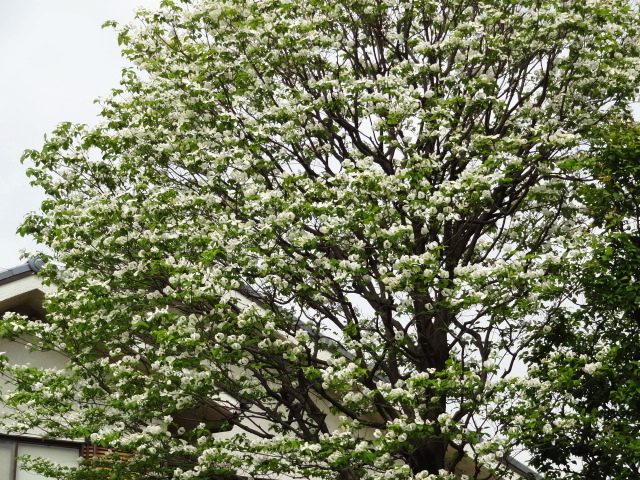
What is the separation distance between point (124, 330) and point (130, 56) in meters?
5.48

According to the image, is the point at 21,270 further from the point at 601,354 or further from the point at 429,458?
the point at 601,354

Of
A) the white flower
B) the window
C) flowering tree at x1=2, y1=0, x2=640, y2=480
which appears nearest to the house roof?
flowering tree at x1=2, y1=0, x2=640, y2=480

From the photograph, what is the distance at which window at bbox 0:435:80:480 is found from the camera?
13.9m

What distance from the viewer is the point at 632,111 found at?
14328 mm

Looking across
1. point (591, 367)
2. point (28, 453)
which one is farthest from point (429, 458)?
point (28, 453)

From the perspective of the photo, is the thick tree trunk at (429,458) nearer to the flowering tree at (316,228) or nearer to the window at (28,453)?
the flowering tree at (316,228)

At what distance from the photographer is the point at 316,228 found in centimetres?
1342

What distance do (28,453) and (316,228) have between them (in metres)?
6.55

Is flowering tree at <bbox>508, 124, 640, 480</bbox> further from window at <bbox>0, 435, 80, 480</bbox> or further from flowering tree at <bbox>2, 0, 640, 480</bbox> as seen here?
window at <bbox>0, 435, 80, 480</bbox>

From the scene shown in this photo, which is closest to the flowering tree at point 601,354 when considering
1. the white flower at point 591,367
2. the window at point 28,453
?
the white flower at point 591,367

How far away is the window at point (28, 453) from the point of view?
13.9 metres

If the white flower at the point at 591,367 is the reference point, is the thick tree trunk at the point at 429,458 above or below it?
below

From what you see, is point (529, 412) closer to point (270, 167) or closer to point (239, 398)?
point (239, 398)

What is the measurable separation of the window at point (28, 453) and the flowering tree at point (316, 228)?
167 cm
